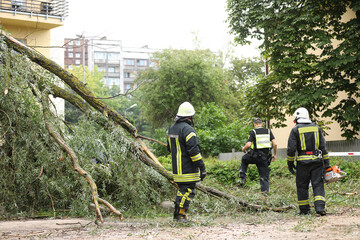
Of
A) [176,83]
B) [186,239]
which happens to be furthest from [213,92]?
[186,239]

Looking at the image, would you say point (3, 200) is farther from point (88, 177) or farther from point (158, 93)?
point (158, 93)

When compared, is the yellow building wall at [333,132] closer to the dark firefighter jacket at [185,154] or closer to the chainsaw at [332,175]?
the chainsaw at [332,175]

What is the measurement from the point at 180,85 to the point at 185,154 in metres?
25.6

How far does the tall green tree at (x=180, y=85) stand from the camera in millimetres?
31250

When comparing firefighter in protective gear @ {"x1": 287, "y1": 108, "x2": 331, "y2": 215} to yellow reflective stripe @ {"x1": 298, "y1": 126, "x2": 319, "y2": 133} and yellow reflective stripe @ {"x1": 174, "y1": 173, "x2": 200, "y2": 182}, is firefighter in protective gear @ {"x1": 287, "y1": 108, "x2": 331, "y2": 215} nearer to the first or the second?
yellow reflective stripe @ {"x1": 298, "y1": 126, "x2": 319, "y2": 133}

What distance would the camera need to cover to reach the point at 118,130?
7.20 m

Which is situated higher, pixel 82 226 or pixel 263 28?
pixel 263 28

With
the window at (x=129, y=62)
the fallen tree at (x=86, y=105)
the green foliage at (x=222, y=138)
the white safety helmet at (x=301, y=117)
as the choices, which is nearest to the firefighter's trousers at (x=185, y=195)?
the fallen tree at (x=86, y=105)

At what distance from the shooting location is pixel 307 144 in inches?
275

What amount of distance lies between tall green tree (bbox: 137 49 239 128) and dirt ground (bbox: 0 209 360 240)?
24.3m

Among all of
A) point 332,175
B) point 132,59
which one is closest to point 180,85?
point 332,175

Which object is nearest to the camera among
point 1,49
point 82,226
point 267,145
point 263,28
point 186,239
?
point 186,239

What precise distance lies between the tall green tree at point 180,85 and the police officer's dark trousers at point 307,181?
2360 centimetres

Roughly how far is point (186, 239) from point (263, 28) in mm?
12586
